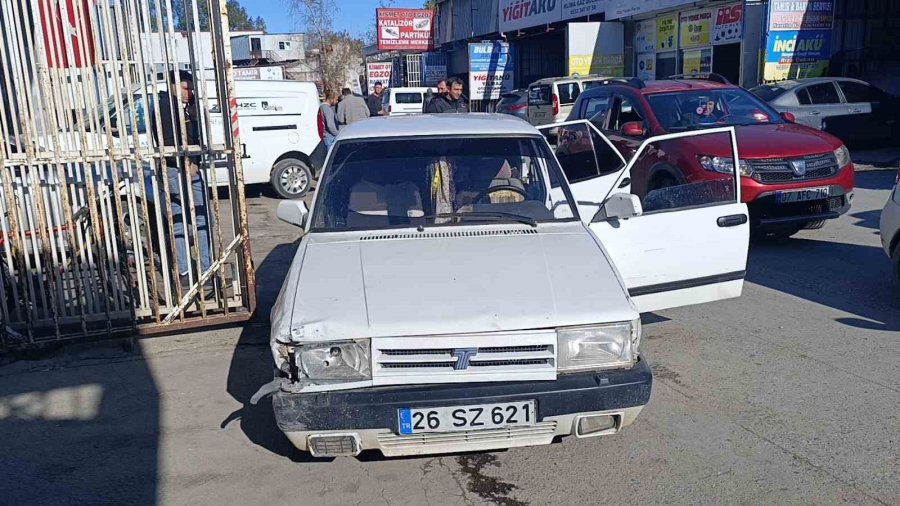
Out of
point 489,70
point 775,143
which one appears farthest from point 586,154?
point 489,70

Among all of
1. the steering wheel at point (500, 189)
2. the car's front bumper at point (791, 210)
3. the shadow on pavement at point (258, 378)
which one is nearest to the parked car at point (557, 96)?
the car's front bumper at point (791, 210)

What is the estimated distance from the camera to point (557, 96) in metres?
20.9

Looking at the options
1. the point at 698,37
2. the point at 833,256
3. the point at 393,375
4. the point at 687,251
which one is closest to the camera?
the point at 393,375

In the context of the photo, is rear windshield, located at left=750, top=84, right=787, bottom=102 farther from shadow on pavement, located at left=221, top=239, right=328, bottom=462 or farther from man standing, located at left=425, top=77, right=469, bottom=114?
shadow on pavement, located at left=221, top=239, right=328, bottom=462

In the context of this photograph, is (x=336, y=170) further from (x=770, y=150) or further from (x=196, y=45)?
(x=770, y=150)

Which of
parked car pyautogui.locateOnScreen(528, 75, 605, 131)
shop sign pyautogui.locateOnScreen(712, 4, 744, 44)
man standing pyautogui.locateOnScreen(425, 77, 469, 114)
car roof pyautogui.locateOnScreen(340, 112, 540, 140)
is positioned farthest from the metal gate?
shop sign pyautogui.locateOnScreen(712, 4, 744, 44)

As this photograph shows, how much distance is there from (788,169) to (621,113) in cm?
237

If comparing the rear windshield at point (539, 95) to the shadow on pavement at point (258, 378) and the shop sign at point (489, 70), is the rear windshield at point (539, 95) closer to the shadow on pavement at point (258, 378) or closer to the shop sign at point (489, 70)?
the shop sign at point (489, 70)

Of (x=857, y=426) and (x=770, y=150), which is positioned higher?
(x=770, y=150)

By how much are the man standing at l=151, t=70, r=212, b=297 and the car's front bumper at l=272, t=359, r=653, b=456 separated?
9.47 feet

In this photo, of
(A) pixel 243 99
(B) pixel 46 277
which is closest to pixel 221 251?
(B) pixel 46 277

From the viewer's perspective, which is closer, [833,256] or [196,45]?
[196,45]

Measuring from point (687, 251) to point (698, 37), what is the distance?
726 inches

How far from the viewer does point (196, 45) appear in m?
5.65
